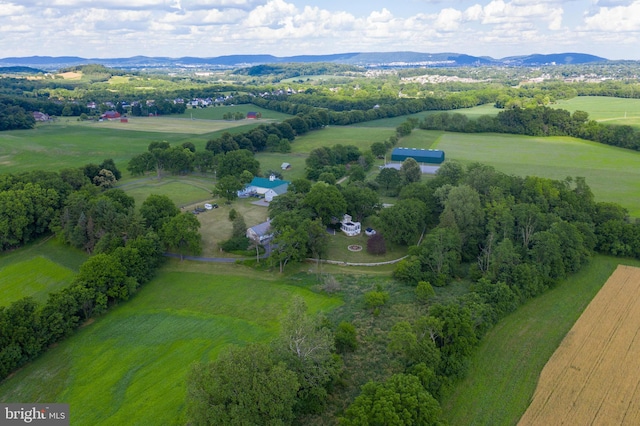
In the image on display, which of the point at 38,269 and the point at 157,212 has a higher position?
the point at 157,212

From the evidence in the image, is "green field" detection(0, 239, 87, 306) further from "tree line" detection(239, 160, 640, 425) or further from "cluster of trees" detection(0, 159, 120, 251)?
"tree line" detection(239, 160, 640, 425)

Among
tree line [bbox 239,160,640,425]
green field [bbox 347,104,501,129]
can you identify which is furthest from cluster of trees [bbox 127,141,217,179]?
green field [bbox 347,104,501,129]

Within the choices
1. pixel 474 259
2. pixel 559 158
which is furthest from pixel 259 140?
pixel 559 158

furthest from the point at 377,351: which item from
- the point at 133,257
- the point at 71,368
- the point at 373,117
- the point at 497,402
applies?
the point at 373,117

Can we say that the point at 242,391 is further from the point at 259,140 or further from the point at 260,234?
the point at 259,140

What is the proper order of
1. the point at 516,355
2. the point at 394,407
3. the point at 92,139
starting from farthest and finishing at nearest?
the point at 92,139
the point at 516,355
the point at 394,407
